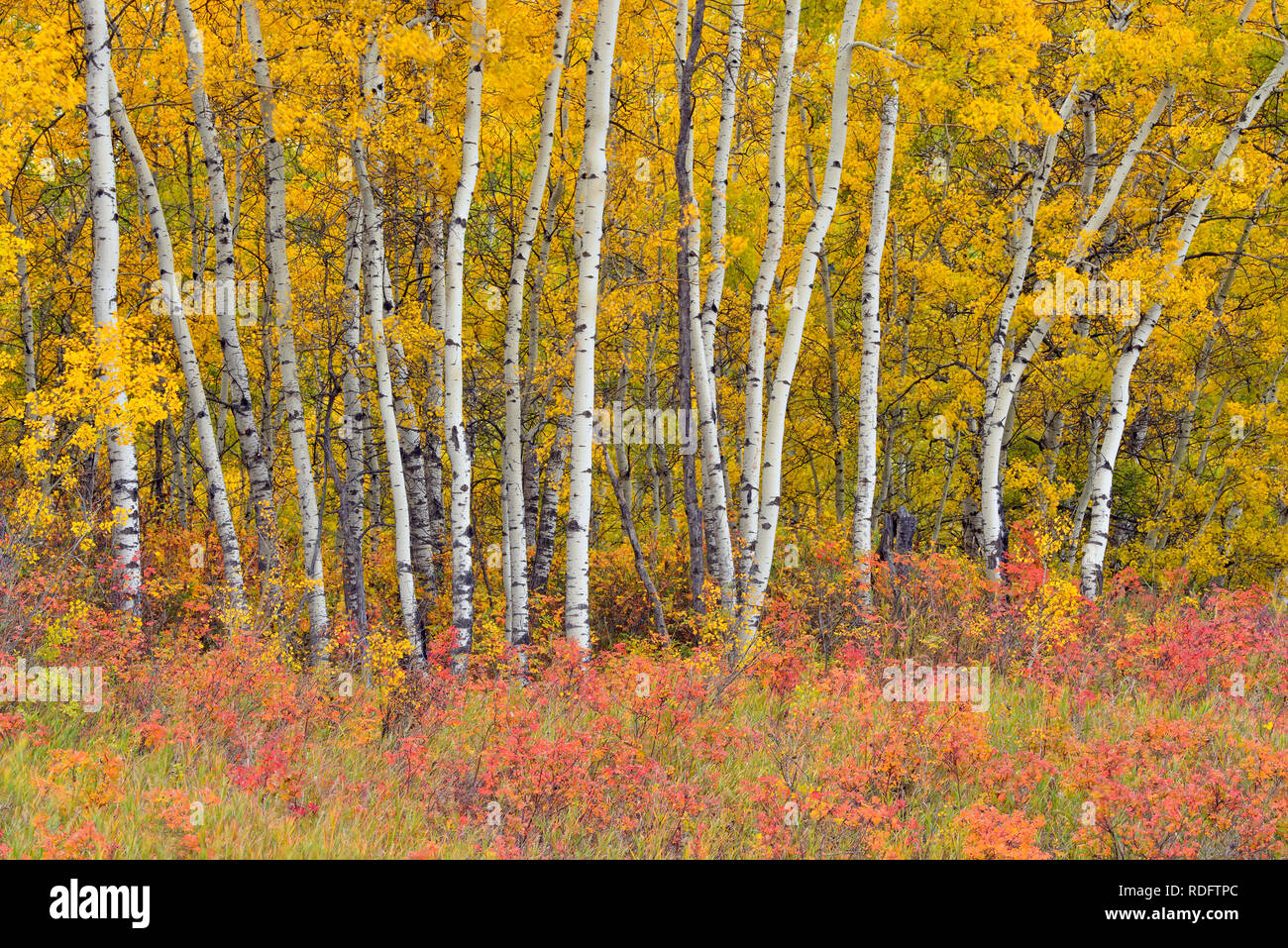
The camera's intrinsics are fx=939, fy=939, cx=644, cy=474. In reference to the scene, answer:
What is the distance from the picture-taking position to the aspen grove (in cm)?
786

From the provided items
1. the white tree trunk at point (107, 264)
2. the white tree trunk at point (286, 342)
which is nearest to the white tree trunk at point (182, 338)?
the white tree trunk at point (286, 342)

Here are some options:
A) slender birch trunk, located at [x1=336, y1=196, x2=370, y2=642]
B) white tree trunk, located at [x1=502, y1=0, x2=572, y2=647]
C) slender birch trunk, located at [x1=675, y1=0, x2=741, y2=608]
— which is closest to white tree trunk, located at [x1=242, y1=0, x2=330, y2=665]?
slender birch trunk, located at [x1=336, y1=196, x2=370, y2=642]

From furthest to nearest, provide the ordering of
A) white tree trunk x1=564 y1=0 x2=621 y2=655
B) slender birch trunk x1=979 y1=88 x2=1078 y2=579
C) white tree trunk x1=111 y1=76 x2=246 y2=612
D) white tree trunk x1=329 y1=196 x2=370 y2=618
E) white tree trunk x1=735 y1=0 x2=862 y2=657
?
1. slender birch trunk x1=979 y1=88 x2=1078 y2=579
2. white tree trunk x1=329 y1=196 x2=370 y2=618
3. white tree trunk x1=735 y1=0 x2=862 y2=657
4. white tree trunk x1=111 y1=76 x2=246 y2=612
5. white tree trunk x1=564 y1=0 x2=621 y2=655

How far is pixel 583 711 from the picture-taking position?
24.0 feet

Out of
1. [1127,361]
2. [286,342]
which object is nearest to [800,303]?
[1127,361]

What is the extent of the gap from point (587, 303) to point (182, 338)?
4173 millimetres

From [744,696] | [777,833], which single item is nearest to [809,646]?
[744,696]

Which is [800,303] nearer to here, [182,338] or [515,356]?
[515,356]

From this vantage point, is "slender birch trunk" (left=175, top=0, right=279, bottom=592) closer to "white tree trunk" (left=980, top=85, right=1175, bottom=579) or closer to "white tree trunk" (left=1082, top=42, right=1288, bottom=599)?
"white tree trunk" (left=980, top=85, right=1175, bottom=579)

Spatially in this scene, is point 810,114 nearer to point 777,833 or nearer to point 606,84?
point 606,84

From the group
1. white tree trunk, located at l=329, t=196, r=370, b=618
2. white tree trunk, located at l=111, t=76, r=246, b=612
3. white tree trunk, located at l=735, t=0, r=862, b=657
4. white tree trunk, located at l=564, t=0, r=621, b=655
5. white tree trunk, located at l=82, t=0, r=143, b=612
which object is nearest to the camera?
white tree trunk, located at l=82, t=0, r=143, b=612

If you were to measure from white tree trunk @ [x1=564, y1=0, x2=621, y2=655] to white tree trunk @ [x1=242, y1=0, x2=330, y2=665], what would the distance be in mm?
2749

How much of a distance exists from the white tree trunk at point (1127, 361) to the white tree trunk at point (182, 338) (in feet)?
30.5

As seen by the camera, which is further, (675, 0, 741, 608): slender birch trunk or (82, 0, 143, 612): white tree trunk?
(675, 0, 741, 608): slender birch trunk
